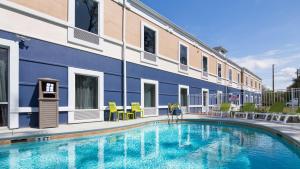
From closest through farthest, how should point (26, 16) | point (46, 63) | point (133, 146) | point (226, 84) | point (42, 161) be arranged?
point (42, 161)
point (133, 146)
point (26, 16)
point (46, 63)
point (226, 84)

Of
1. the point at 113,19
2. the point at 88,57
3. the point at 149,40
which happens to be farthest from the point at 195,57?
the point at 88,57

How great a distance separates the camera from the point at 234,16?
1552 cm

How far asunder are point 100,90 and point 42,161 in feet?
20.5

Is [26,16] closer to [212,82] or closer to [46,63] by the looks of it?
[46,63]

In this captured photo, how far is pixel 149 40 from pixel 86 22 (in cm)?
536

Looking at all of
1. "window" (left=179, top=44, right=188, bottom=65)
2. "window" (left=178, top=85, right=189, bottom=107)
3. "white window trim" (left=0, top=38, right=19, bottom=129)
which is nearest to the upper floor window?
"window" (left=179, top=44, right=188, bottom=65)

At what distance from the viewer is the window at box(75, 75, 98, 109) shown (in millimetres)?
10375

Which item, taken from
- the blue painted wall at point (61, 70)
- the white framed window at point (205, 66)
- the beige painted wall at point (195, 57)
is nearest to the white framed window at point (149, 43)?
the blue painted wall at point (61, 70)

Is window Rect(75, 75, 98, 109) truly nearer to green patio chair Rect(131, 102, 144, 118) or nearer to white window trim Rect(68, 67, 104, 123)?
white window trim Rect(68, 67, 104, 123)

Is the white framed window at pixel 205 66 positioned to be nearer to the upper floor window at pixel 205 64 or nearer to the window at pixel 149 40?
the upper floor window at pixel 205 64

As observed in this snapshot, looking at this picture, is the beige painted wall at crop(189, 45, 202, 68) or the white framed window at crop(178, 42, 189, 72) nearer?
the white framed window at crop(178, 42, 189, 72)

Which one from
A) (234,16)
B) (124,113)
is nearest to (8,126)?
(124,113)

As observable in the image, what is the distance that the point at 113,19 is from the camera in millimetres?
12180

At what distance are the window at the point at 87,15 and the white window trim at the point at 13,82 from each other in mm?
3250
